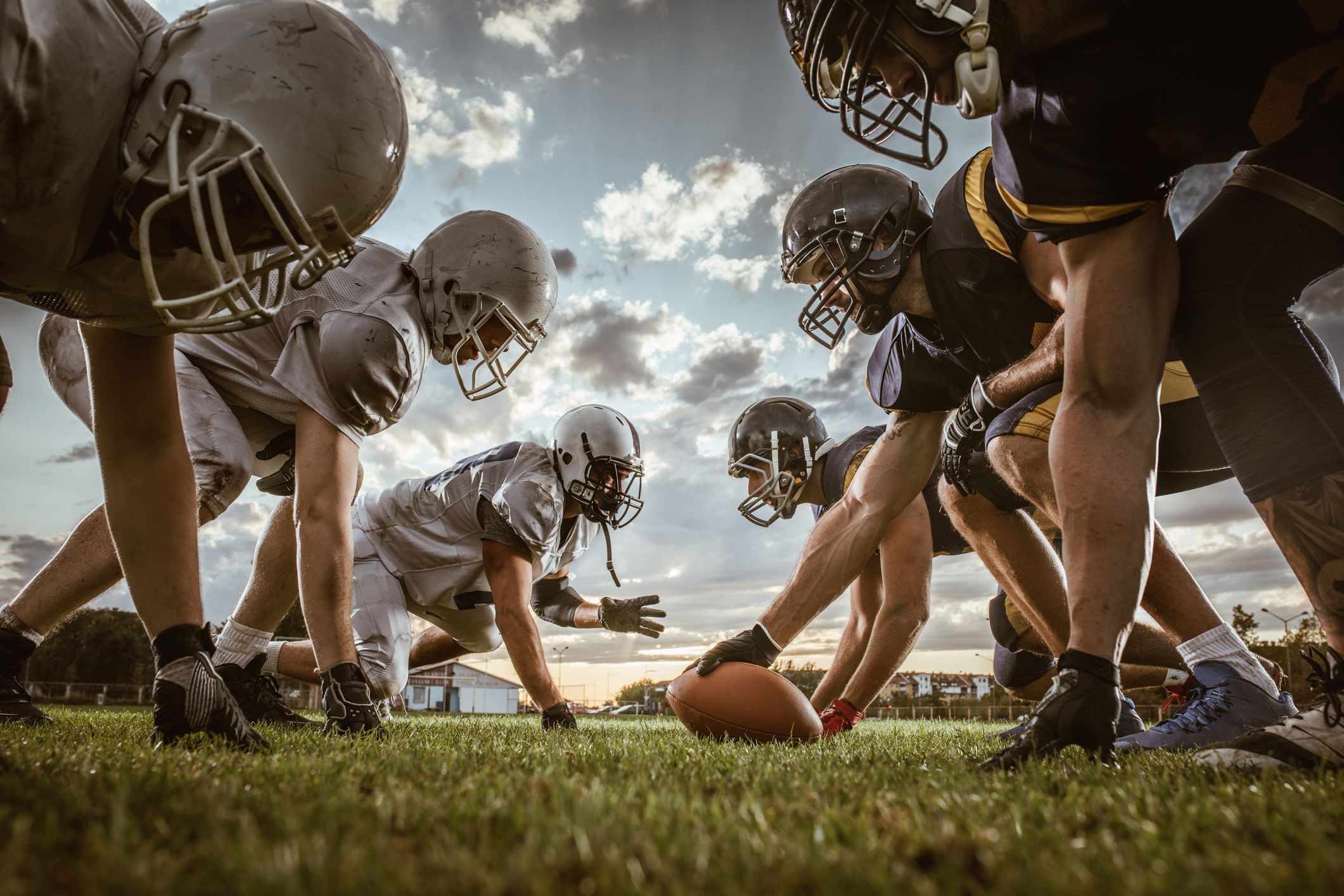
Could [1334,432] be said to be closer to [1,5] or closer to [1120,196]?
[1120,196]

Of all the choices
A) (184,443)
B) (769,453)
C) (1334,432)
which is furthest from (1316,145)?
(769,453)

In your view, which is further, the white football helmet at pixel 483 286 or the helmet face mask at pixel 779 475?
→ the helmet face mask at pixel 779 475

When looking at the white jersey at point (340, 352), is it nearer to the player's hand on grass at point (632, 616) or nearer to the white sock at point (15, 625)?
the white sock at point (15, 625)

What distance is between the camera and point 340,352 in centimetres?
308

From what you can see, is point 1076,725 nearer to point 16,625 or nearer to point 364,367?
point 364,367

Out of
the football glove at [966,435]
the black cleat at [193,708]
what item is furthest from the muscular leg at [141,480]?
the football glove at [966,435]

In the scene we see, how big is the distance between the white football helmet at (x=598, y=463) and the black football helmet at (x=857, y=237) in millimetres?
2488

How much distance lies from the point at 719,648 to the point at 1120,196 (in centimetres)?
213

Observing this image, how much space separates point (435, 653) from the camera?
6707 millimetres

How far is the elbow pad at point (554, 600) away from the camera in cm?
655

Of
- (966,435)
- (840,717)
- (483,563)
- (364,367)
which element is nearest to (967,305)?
(966,435)

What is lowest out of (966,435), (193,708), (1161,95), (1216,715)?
(1216,715)

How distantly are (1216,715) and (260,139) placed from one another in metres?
3.16

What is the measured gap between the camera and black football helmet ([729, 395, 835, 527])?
6.23m
